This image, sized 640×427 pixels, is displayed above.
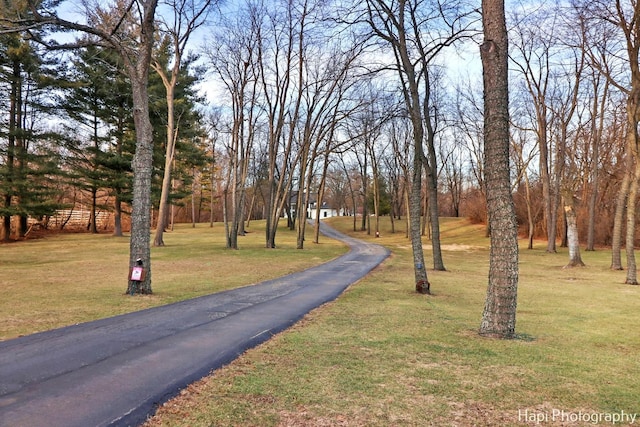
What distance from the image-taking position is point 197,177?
6012cm

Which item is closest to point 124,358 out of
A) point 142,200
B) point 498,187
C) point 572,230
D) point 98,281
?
point 498,187

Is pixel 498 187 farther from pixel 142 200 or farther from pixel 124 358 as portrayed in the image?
pixel 142 200

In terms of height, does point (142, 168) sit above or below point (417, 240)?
above

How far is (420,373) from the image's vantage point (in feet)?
14.8

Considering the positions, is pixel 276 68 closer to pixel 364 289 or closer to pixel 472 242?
pixel 364 289

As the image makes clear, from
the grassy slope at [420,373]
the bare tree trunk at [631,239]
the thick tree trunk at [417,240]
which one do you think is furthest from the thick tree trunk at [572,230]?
the grassy slope at [420,373]

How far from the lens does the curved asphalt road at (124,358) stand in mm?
3482

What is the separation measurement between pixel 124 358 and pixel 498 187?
5685mm

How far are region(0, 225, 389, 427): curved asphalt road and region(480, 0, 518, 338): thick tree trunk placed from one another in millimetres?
3434

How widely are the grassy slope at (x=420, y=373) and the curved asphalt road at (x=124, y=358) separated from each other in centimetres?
33

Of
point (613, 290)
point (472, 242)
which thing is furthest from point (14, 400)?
point (472, 242)

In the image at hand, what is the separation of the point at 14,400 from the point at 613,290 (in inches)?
610

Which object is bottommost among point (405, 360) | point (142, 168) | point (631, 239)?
point (405, 360)
